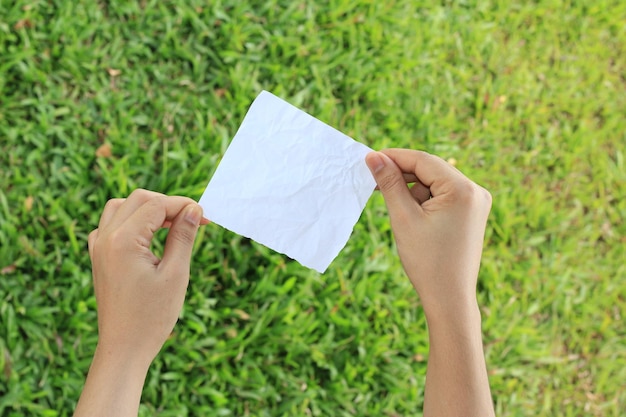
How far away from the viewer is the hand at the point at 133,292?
1.25 m

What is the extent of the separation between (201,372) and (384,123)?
1330mm

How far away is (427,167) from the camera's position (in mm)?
1437

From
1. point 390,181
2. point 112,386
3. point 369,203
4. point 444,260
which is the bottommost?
point 112,386

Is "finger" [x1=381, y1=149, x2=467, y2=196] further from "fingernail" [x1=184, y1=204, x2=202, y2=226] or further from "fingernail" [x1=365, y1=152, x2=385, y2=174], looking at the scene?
"fingernail" [x1=184, y1=204, x2=202, y2=226]

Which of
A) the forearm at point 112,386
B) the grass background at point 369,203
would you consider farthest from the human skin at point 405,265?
the grass background at point 369,203

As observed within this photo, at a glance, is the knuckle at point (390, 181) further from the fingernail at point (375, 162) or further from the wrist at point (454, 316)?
the wrist at point (454, 316)

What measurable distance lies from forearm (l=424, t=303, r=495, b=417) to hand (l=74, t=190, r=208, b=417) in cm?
60

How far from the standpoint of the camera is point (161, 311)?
51.0 inches

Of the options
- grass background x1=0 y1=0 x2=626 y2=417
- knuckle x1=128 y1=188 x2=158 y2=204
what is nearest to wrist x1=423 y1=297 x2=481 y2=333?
knuckle x1=128 y1=188 x2=158 y2=204

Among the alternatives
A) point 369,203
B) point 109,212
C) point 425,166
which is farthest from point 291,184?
point 369,203

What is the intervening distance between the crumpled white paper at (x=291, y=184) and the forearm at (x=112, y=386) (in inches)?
14.4

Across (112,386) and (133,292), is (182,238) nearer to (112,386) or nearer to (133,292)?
(133,292)

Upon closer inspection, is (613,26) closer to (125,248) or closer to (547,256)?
(547,256)

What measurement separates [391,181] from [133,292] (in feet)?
2.11
